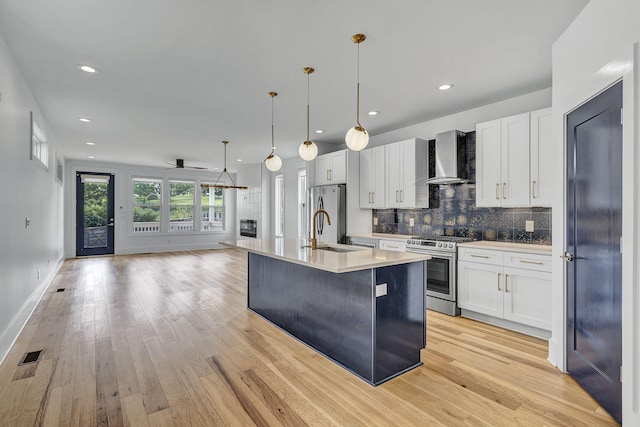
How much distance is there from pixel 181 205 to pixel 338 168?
6593 millimetres

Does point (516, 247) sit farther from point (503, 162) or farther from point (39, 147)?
point (39, 147)

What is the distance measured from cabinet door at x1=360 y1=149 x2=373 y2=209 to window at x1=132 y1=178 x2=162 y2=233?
7.07m

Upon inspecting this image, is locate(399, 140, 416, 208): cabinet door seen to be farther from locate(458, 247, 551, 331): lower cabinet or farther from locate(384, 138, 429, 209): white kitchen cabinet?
locate(458, 247, 551, 331): lower cabinet

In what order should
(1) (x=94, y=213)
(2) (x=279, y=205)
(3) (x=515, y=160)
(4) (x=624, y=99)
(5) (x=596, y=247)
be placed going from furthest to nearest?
(1) (x=94, y=213) < (2) (x=279, y=205) < (3) (x=515, y=160) < (5) (x=596, y=247) < (4) (x=624, y=99)

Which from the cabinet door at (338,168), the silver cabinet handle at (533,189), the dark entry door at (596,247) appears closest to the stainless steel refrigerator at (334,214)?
the cabinet door at (338,168)

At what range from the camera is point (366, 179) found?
18.0 feet

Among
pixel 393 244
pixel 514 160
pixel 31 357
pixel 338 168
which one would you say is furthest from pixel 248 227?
pixel 514 160

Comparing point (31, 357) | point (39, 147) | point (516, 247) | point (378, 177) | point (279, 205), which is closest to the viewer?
point (31, 357)

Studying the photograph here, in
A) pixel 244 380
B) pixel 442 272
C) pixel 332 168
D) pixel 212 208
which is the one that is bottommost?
pixel 244 380

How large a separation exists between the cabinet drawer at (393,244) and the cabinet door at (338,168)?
4.44 ft

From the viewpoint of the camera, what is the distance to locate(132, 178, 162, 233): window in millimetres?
9516

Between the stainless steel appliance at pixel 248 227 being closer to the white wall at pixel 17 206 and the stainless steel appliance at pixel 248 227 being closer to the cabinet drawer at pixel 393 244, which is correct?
the white wall at pixel 17 206

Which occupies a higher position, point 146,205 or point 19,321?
point 146,205

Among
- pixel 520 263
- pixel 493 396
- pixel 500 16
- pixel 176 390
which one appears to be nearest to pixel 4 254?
pixel 176 390
